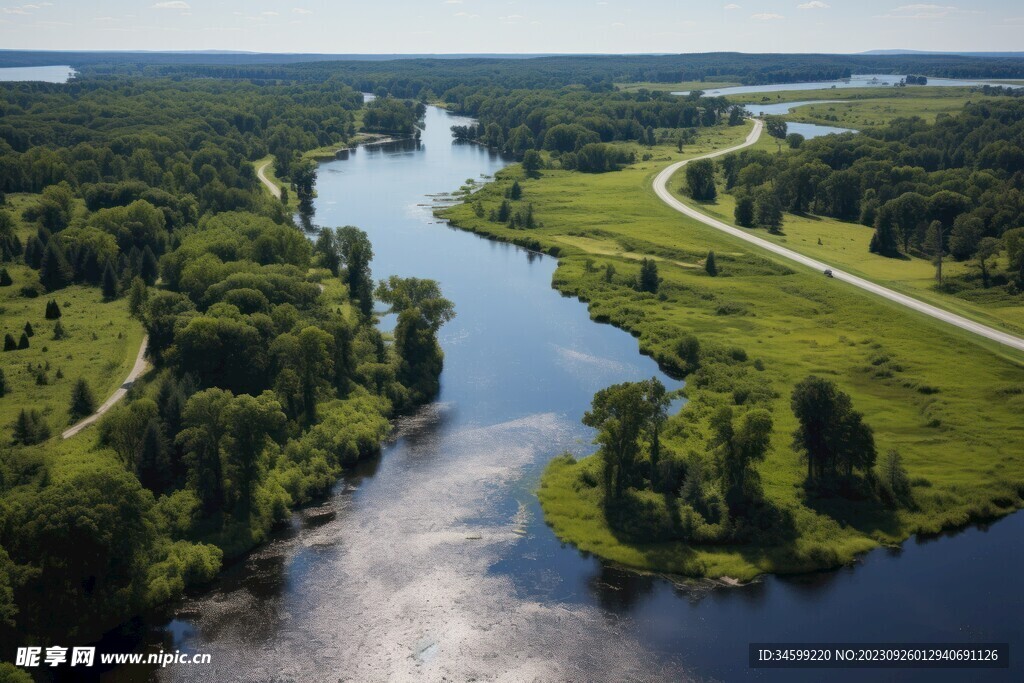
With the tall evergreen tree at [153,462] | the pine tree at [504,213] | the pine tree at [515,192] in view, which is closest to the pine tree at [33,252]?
the tall evergreen tree at [153,462]

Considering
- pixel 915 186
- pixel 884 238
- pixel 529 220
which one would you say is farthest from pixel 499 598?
pixel 915 186

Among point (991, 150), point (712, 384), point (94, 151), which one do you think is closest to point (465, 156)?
point (94, 151)

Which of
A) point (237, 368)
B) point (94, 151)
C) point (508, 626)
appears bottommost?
point (508, 626)

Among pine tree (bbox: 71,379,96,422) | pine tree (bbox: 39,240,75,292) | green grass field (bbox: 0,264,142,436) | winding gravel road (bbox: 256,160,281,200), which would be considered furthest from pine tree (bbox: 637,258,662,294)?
winding gravel road (bbox: 256,160,281,200)

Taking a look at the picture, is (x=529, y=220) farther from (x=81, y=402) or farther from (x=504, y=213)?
(x=81, y=402)

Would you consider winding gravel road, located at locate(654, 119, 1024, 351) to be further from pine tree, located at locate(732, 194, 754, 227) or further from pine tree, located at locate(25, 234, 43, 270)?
pine tree, located at locate(25, 234, 43, 270)

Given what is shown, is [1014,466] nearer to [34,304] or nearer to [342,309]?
[342,309]

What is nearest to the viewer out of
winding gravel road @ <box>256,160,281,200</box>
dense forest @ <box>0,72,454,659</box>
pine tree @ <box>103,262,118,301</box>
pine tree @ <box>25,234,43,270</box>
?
dense forest @ <box>0,72,454,659</box>
